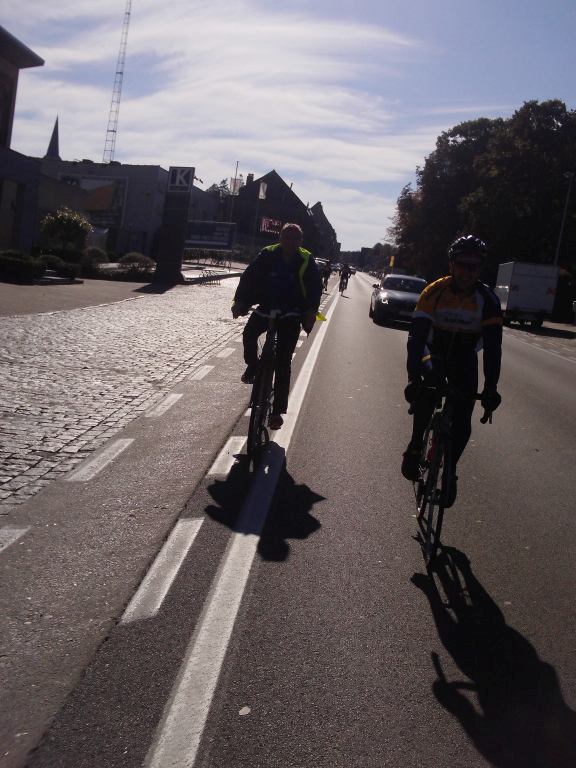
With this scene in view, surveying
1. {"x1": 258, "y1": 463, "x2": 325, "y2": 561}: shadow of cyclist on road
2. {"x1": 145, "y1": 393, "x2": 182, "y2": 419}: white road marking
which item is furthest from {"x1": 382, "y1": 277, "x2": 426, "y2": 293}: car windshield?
{"x1": 258, "y1": 463, "x2": 325, "y2": 561}: shadow of cyclist on road

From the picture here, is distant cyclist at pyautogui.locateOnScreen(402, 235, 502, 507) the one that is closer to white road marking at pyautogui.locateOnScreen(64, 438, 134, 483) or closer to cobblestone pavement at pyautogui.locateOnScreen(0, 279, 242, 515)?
white road marking at pyautogui.locateOnScreen(64, 438, 134, 483)

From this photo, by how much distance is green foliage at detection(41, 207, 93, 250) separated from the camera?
35125 millimetres

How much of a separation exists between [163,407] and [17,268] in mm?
17390

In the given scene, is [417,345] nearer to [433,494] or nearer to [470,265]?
[470,265]

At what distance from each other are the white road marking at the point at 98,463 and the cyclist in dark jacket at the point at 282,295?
3.86 ft

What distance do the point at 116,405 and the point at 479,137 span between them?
68.1m

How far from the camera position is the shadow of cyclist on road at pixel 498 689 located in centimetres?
320

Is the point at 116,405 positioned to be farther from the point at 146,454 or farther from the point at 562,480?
the point at 562,480

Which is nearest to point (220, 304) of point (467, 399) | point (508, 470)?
point (508, 470)

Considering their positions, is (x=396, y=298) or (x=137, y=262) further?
(x=137, y=262)

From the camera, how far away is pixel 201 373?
1197 cm

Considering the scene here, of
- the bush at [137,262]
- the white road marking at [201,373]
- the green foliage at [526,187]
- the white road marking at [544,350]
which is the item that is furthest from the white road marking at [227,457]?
the green foliage at [526,187]

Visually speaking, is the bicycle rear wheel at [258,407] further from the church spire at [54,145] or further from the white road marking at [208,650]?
the church spire at [54,145]

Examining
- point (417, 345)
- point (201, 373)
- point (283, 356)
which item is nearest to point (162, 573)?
point (417, 345)
